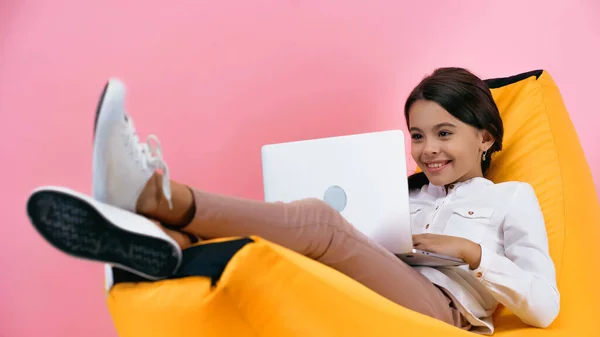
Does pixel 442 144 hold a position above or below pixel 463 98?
below

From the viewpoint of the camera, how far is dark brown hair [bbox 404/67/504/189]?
1.66 metres

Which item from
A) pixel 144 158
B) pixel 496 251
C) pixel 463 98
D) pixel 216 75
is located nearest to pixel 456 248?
pixel 496 251

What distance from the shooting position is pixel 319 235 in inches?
42.8

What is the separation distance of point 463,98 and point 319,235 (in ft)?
2.50

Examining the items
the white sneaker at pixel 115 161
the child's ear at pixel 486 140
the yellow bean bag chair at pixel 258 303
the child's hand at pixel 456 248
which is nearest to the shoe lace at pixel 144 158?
the white sneaker at pixel 115 161

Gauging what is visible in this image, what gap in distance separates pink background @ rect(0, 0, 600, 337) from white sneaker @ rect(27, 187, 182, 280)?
137cm

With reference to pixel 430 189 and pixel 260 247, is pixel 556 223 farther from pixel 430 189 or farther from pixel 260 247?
pixel 260 247

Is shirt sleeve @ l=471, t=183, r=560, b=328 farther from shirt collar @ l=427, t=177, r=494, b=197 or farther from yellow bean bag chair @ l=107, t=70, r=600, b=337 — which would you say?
shirt collar @ l=427, t=177, r=494, b=197

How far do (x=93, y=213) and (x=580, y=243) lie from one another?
1257 mm

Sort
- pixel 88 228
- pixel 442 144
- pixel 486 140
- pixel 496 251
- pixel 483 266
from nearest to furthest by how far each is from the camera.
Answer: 1. pixel 88 228
2. pixel 483 266
3. pixel 496 251
4. pixel 442 144
5. pixel 486 140

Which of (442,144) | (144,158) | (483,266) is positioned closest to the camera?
(144,158)

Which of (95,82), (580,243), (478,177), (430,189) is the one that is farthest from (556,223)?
(95,82)

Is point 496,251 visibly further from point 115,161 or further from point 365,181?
point 115,161

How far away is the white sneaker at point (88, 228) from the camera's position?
0.87 metres
